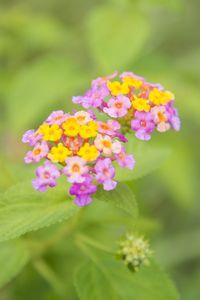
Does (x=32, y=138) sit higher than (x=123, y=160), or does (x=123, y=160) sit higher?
(x=32, y=138)

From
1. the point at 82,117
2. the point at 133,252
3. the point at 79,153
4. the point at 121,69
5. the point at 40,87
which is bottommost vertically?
the point at 133,252

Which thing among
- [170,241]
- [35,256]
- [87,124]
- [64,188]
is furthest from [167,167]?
[87,124]

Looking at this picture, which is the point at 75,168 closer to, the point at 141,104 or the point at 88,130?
the point at 88,130

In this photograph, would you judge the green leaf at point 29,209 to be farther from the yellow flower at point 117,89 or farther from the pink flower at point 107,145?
the yellow flower at point 117,89

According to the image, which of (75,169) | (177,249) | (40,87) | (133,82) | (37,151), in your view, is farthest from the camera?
(177,249)

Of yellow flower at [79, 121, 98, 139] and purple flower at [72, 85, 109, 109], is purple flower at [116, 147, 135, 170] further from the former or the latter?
purple flower at [72, 85, 109, 109]


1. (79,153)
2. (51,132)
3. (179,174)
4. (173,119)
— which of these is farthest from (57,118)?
(179,174)

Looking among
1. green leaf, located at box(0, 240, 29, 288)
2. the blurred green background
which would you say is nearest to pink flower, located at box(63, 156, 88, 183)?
green leaf, located at box(0, 240, 29, 288)
